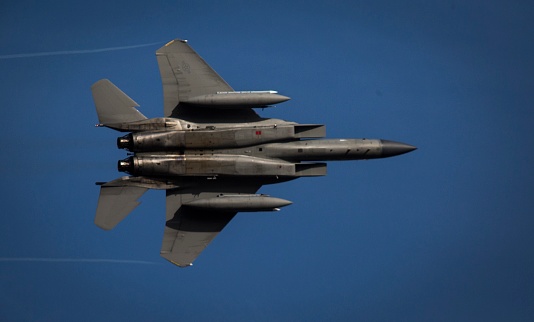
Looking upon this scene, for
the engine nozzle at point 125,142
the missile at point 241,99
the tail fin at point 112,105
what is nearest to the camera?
the missile at point 241,99

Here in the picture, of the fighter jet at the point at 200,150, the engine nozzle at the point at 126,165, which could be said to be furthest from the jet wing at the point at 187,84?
the engine nozzle at the point at 126,165

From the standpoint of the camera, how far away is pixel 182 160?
18703 mm

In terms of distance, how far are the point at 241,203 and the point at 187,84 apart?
3.56m

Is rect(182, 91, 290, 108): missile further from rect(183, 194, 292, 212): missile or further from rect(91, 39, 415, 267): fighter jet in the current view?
rect(183, 194, 292, 212): missile

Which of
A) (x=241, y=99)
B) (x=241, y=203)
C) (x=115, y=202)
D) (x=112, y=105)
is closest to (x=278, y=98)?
(x=241, y=99)

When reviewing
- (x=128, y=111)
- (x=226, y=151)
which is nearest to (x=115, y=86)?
(x=128, y=111)

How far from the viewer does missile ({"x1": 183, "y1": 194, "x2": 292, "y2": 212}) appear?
18.6 metres

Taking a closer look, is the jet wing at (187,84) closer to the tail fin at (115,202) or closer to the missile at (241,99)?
the missile at (241,99)

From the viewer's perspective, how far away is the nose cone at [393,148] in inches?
757

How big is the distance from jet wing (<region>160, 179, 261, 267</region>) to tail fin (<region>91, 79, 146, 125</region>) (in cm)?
229

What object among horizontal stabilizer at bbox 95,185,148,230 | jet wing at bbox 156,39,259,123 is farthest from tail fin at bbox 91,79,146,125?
horizontal stabilizer at bbox 95,185,148,230

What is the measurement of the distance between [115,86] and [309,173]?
18.4 ft

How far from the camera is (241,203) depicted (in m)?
18.6

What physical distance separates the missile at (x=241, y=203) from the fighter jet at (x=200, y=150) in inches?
1.0
